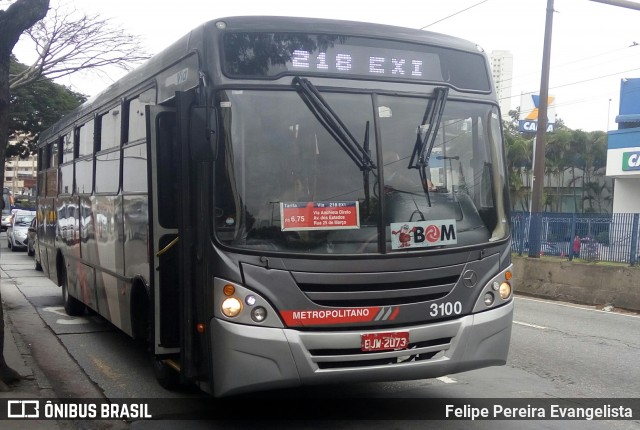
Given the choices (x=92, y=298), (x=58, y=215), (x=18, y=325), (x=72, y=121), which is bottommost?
(x=18, y=325)

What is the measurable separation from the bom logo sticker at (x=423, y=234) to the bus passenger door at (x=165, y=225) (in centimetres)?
174

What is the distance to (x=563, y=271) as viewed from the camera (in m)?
17.2

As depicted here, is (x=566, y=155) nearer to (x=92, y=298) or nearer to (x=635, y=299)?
(x=635, y=299)

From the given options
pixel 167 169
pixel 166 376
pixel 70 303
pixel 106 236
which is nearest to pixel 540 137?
pixel 70 303

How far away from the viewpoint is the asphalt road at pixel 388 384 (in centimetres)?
636

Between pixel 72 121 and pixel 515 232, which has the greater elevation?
pixel 72 121

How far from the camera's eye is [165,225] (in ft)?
20.6

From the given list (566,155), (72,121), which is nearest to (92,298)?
(72,121)

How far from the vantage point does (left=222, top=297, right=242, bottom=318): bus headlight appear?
5.41 m

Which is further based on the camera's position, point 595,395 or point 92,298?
point 92,298

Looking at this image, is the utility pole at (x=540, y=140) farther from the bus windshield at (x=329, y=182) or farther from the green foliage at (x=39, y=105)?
the green foliage at (x=39, y=105)

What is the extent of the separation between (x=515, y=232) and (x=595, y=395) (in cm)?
1287

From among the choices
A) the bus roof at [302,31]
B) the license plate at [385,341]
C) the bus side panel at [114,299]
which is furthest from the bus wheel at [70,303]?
the license plate at [385,341]

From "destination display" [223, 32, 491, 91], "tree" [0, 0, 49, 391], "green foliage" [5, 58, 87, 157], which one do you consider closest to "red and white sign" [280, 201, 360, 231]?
"destination display" [223, 32, 491, 91]
